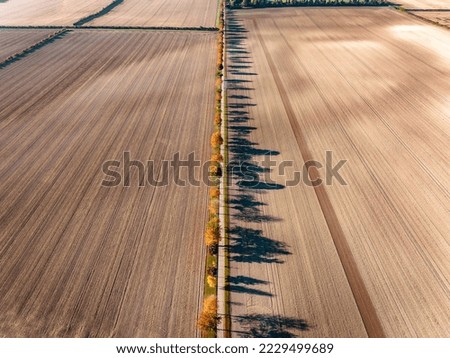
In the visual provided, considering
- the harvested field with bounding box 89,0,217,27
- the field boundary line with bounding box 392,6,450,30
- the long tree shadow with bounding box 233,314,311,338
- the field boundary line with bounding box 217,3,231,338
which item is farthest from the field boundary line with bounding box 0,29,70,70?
the field boundary line with bounding box 392,6,450,30

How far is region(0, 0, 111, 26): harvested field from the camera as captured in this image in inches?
3433

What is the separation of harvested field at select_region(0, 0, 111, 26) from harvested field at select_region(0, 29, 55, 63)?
7.52 metres

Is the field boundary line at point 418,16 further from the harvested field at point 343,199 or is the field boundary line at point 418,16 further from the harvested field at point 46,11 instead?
the harvested field at point 46,11

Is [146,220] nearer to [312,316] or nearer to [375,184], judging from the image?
[312,316]

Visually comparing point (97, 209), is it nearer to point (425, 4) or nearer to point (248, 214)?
point (248, 214)

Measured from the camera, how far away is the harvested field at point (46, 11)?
87.2 metres

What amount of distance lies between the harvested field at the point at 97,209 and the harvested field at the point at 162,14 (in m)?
37.9

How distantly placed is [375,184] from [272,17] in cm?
7411

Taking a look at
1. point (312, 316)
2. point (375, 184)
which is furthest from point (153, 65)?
point (312, 316)

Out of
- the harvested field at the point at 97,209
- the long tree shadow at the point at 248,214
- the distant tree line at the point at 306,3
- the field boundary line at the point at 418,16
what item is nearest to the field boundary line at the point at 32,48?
the harvested field at the point at 97,209

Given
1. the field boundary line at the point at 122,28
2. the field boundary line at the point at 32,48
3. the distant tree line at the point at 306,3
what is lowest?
the field boundary line at the point at 32,48

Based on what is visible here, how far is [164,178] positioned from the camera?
3288 cm

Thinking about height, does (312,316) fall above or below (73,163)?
below

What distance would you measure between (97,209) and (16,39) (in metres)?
72.5
